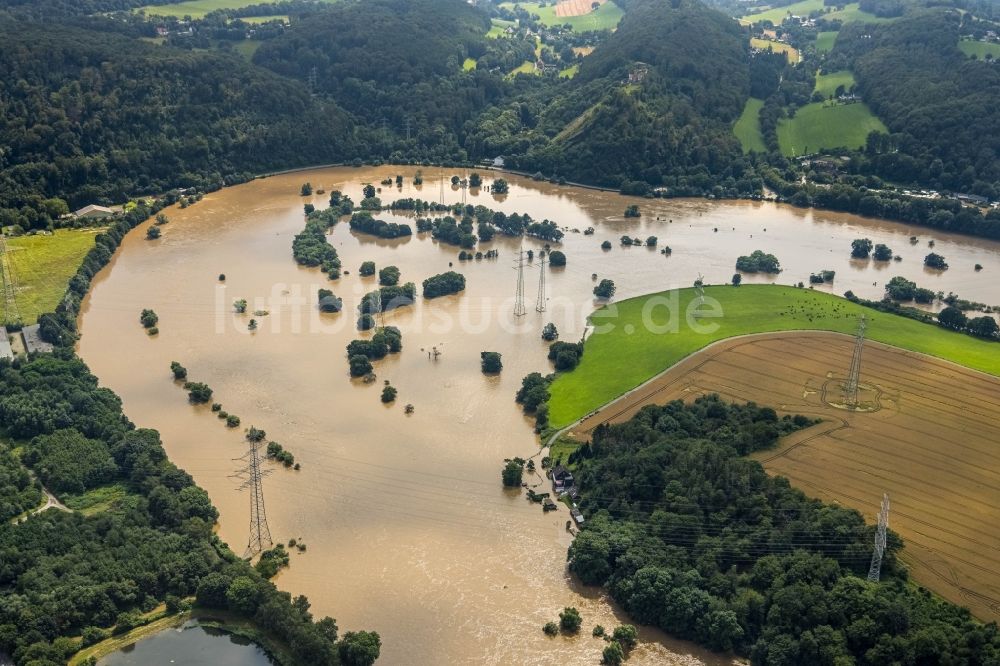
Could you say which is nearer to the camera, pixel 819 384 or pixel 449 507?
pixel 449 507

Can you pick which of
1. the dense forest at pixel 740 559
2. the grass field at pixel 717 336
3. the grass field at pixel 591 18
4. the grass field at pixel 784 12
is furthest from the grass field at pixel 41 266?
the grass field at pixel 784 12

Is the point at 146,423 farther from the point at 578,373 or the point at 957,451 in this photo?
the point at 957,451

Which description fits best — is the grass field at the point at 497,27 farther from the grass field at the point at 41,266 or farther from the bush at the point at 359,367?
the bush at the point at 359,367

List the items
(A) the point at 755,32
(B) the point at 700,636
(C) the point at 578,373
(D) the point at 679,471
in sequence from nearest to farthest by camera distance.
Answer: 1. (B) the point at 700,636
2. (D) the point at 679,471
3. (C) the point at 578,373
4. (A) the point at 755,32

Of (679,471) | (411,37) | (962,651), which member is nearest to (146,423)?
(679,471)

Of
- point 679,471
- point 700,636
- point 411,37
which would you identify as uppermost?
point 411,37

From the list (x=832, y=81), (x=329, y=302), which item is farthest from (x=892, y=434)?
(x=832, y=81)
